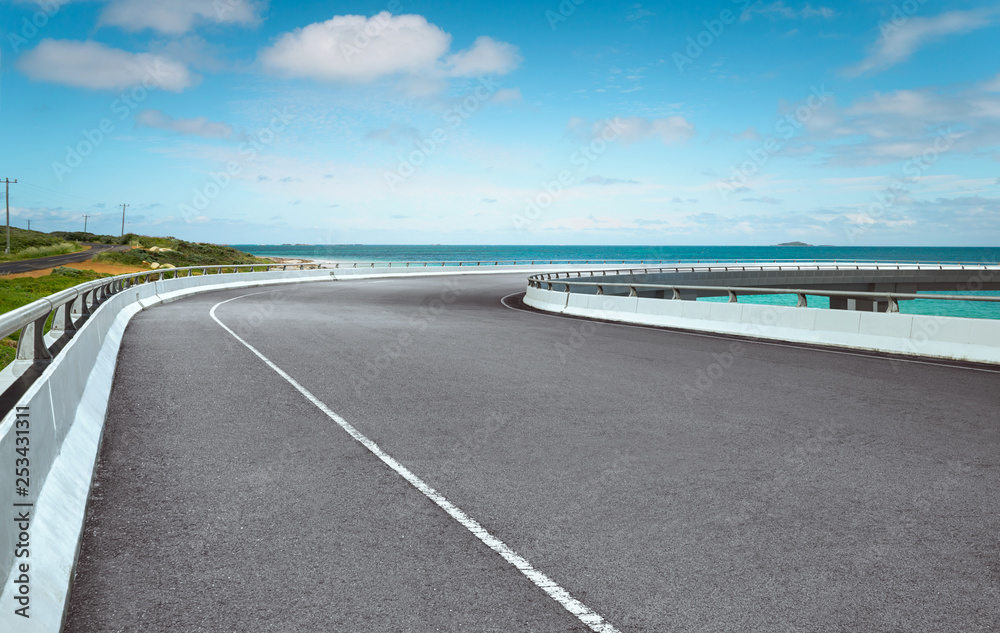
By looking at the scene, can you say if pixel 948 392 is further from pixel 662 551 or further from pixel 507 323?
pixel 507 323

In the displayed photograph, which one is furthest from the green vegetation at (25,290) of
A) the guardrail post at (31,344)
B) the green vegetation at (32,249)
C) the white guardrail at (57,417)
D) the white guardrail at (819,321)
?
the green vegetation at (32,249)

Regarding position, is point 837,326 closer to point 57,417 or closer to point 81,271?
point 57,417

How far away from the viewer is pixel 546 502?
5.51m

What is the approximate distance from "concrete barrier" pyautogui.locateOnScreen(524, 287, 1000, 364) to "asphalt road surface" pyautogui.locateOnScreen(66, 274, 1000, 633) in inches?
121

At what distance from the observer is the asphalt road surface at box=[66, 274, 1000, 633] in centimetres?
386

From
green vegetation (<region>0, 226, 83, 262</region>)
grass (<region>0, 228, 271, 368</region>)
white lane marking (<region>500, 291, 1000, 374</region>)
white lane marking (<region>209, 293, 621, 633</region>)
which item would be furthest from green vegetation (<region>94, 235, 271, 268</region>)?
white lane marking (<region>209, 293, 621, 633</region>)

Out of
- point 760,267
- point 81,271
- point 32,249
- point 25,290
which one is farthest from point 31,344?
point 32,249

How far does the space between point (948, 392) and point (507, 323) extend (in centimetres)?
1262

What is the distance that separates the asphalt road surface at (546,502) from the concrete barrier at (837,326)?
307 cm

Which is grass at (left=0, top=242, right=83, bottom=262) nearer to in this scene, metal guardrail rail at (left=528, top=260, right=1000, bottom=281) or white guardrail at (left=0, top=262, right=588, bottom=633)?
metal guardrail rail at (left=528, top=260, right=1000, bottom=281)

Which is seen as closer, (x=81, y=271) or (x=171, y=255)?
(x=81, y=271)

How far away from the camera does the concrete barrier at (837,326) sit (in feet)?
45.9

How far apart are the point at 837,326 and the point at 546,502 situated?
13.0m

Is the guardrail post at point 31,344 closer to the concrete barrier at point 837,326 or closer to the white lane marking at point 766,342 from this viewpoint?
the white lane marking at point 766,342
